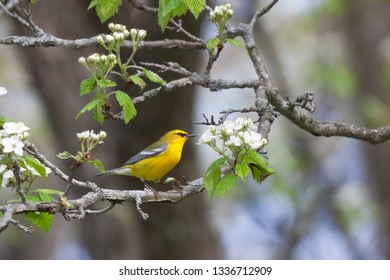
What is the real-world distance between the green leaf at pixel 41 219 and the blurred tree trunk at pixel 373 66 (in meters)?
8.35

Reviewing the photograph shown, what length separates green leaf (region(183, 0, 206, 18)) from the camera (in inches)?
143

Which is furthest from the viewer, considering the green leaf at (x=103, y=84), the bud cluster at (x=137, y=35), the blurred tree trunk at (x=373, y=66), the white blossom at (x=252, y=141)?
the blurred tree trunk at (x=373, y=66)

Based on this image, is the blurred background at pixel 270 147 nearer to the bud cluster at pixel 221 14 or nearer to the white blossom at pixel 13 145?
the bud cluster at pixel 221 14

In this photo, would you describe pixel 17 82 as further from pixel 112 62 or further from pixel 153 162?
pixel 112 62

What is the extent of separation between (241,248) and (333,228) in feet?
20.0

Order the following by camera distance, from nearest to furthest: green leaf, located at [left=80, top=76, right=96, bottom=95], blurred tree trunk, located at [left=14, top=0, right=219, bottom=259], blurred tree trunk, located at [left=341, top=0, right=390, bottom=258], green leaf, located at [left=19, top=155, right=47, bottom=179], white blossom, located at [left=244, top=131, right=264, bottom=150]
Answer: green leaf, located at [left=19, top=155, right=47, bottom=179] → white blossom, located at [left=244, top=131, right=264, bottom=150] → green leaf, located at [left=80, top=76, right=96, bottom=95] → blurred tree trunk, located at [left=14, top=0, right=219, bottom=259] → blurred tree trunk, located at [left=341, top=0, right=390, bottom=258]

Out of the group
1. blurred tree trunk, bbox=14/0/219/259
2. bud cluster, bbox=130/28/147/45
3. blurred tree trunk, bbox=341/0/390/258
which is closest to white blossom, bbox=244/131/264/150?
bud cluster, bbox=130/28/147/45

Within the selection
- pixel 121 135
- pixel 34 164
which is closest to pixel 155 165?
pixel 34 164

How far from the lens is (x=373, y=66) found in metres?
11.8

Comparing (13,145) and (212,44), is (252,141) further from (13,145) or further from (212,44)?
(13,145)

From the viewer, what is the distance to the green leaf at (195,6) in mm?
3629

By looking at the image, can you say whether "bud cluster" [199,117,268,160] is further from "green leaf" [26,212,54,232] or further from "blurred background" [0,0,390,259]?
"blurred background" [0,0,390,259]

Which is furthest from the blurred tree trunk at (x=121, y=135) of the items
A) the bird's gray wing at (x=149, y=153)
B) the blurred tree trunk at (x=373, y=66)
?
the blurred tree trunk at (x=373, y=66)

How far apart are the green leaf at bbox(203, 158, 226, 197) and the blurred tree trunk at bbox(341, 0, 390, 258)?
26.2 feet
